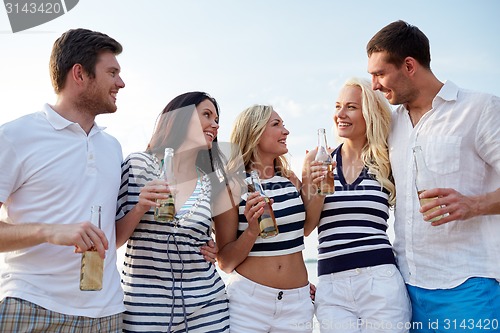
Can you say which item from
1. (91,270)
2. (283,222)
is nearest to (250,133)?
(283,222)

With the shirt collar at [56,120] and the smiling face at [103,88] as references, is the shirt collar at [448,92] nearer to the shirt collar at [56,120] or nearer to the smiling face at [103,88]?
the smiling face at [103,88]

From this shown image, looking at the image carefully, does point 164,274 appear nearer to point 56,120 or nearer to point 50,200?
point 50,200

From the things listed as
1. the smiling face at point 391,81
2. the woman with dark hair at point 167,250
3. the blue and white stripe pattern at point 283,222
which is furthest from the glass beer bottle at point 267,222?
the smiling face at point 391,81

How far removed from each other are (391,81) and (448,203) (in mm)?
1110

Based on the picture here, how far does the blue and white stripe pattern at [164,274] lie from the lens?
3.24 meters

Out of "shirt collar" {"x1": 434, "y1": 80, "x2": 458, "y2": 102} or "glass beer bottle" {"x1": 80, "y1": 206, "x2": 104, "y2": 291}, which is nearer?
"glass beer bottle" {"x1": 80, "y1": 206, "x2": 104, "y2": 291}

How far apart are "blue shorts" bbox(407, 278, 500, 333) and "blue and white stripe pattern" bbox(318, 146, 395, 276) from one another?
410mm

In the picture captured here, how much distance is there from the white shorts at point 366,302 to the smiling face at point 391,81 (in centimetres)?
124

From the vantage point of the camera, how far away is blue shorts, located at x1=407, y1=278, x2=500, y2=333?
3.31 metres

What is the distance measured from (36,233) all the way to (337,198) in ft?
7.17

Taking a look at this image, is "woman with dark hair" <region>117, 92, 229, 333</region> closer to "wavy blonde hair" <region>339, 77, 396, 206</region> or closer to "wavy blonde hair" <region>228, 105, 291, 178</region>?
"wavy blonde hair" <region>228, 105, 291, 178</region>

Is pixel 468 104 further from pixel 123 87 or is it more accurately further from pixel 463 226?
pixel 123 87

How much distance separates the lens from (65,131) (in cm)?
303

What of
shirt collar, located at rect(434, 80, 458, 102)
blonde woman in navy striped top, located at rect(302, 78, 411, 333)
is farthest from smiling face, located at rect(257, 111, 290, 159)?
shirt collar, located at rect(434, 80, 458, 102)
